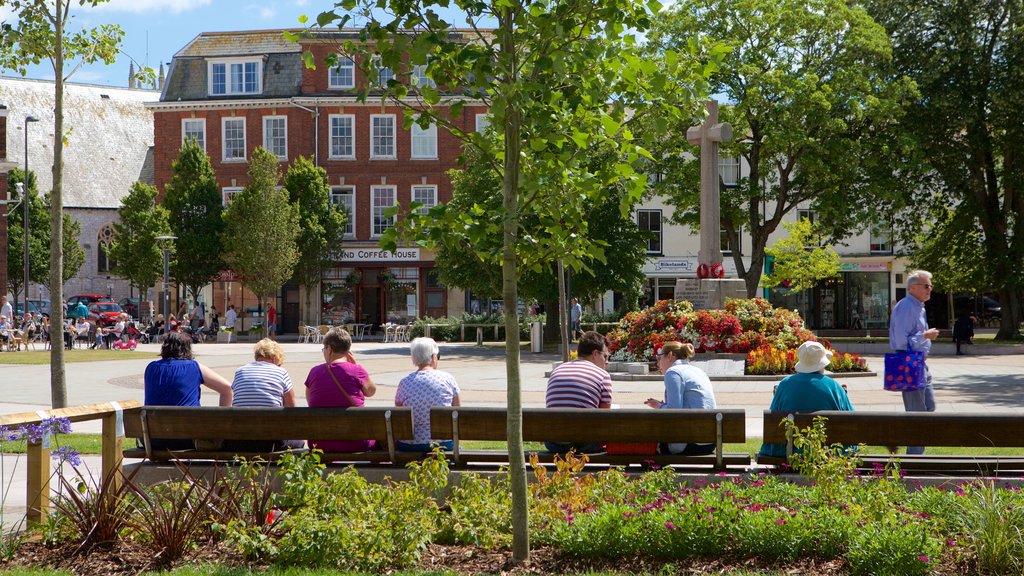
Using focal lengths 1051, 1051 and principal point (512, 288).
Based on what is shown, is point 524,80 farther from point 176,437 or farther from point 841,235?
point 841,235

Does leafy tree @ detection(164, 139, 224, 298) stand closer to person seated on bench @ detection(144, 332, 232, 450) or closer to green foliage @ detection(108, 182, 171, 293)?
green foliage @ detection(108, 182, 171, 293)

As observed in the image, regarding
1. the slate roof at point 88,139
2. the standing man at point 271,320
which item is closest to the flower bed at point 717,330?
the standing man at point 271,320

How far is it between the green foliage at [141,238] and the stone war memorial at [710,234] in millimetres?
29622

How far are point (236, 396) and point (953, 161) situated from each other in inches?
1416

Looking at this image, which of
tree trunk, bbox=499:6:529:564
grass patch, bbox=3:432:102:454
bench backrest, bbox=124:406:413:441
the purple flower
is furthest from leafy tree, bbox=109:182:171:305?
tree trunk, bbox=499:6:529:564

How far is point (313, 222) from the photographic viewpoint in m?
48.1

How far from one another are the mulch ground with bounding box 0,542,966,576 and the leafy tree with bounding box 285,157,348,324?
1671 inches

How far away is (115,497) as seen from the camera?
20.3ft

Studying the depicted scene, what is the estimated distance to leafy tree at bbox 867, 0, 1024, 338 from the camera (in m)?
37.3

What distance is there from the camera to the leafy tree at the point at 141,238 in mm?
48594

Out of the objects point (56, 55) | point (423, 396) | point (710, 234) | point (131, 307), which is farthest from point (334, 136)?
point (423, 396)

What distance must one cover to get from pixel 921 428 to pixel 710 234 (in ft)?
58.5

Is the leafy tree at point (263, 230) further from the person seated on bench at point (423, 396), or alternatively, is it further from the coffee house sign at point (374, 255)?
the person seated on bench at point (423, 396)

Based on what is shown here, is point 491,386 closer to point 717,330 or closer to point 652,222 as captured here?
point 717,330
